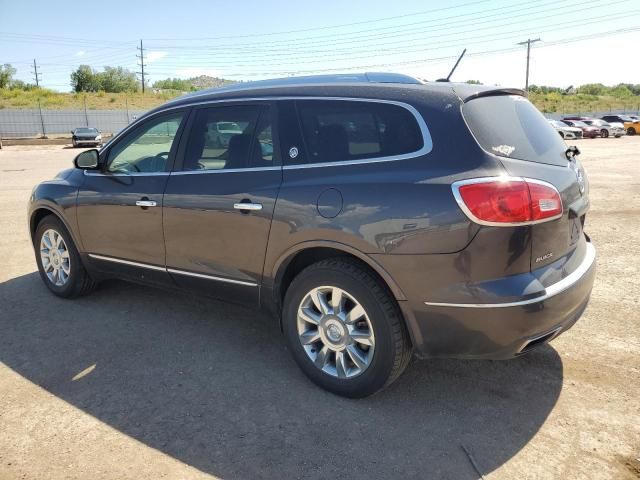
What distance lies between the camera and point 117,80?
88875 mm

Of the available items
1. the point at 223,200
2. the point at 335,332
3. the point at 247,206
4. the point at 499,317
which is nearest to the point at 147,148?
the point at 223,200

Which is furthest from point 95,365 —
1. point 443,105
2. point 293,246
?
point 443,105

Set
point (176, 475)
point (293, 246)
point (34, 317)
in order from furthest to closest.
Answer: point (34, 317)
point (293, 246)
point (176, 475)

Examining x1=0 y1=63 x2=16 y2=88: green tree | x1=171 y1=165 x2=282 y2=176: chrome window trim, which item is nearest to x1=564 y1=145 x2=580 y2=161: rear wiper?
x1=171 y1=165 x2=282 y2=176: chrome window trim

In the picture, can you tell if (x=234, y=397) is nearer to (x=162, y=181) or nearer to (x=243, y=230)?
(x=243, y=230)

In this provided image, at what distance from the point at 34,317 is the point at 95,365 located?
1274 mm

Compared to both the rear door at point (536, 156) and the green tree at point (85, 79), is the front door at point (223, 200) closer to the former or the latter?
the rear door at point (536, 156)

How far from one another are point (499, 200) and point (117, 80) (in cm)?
9631

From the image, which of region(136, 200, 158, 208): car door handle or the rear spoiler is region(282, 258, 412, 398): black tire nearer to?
the rear spoiler

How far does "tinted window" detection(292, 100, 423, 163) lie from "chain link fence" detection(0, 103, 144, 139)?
38861 millimetres

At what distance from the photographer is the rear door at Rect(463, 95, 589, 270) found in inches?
113

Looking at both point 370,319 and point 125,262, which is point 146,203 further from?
point 370,319

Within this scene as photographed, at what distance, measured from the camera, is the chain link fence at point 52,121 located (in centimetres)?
4012

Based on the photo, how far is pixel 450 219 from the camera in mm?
2760
